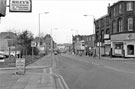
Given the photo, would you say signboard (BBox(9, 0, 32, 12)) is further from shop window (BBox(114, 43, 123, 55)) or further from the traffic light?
shop window (BBox(114, 43, 123, 55))

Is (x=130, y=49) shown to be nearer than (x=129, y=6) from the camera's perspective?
Yes

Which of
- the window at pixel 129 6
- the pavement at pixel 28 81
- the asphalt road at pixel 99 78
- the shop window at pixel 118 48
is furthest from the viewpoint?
the shop window at pixel 118 48

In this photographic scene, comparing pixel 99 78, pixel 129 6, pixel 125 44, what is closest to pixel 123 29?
pixel 125 44

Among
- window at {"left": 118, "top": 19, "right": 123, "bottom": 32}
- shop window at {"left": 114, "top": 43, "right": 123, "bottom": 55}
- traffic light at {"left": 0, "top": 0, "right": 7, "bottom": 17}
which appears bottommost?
shop window at {"left": 114, "top": 43, "right": 123, "bottom": 55}

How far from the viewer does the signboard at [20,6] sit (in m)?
8.07

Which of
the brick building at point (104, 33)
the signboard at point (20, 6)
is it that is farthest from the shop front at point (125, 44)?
the signboard at point (20, 6)

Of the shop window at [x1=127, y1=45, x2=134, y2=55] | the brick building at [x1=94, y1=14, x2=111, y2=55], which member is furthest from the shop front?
the brick building at [x1=94, y1=14, x2=111, y2=55]

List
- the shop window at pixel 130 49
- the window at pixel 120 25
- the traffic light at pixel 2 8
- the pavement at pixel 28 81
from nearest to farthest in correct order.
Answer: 1. the traffic light at pixel 2 8
2. the pavement at pixel 28 81
3. the shop window at pixel 130 49
4. the window at pixel 120 25

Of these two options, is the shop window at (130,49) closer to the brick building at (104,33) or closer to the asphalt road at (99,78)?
the brick building at (104,33)

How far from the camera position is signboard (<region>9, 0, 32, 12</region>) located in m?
8.07

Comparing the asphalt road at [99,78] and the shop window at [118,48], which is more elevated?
the shop window at [118,48]

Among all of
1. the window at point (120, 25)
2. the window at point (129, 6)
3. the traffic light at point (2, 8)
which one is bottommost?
the traffic light at point (2, 8)

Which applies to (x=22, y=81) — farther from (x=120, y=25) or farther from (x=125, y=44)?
(x=120, y=25)

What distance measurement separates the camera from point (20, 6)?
809 centimetres
